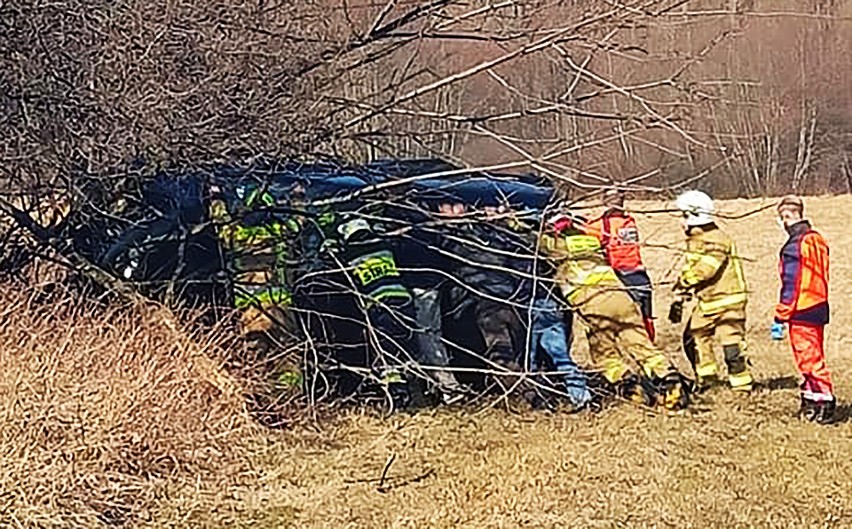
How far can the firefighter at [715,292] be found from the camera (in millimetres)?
9961

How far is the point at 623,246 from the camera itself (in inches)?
384

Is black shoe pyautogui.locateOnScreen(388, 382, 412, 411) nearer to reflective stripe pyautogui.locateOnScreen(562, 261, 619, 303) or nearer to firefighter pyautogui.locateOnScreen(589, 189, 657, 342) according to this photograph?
reflective stripe pyautogui.locateOnScreen(562, 261, 619, 303)

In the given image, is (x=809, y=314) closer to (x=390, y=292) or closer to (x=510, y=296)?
(x=510, y=296)

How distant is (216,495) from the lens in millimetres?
7094

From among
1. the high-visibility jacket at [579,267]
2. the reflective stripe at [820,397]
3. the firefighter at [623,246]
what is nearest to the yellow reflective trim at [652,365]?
the firefighter at [623,246]

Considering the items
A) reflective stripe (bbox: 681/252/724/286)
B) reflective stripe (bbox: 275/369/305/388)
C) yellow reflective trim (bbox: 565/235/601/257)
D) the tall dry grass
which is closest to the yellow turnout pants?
yellow reflective trim (bbox: 565/235/601/257)

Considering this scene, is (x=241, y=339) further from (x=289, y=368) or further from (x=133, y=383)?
(x=133, y=383)

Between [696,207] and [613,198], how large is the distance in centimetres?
63

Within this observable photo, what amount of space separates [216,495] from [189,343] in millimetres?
1506

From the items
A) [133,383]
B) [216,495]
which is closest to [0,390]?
[133,383]

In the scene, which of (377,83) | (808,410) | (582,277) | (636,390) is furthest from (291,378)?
(808,410)

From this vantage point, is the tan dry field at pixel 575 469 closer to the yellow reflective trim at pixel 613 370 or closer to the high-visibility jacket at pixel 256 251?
the yellow reflective trim at pixel 613 370

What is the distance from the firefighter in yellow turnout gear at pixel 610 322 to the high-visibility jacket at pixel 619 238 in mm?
122

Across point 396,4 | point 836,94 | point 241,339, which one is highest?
point 396,4
